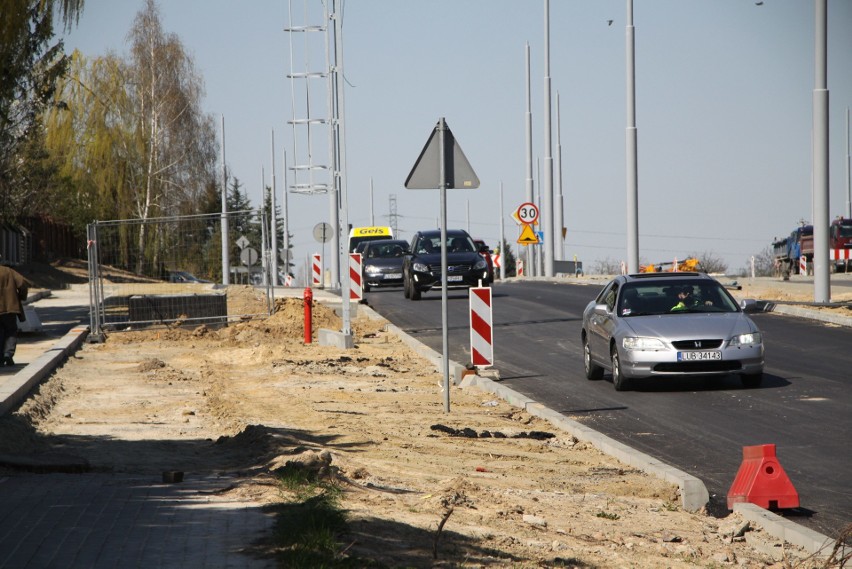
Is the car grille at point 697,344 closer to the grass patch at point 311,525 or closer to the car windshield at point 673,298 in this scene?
the car windshield at point 673,298

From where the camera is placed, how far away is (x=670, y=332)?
49.8 ft

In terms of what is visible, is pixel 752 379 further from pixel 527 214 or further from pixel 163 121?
pixel 163 121

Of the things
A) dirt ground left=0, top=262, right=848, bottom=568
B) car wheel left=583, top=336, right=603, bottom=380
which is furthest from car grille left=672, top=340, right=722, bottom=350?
dirt ground left=0, top=262, right=848, bottom=568

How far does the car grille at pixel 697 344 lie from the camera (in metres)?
15.0

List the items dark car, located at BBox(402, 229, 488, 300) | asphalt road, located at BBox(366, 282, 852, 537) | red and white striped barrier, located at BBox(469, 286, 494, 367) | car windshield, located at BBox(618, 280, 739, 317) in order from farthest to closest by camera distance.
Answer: dark car, located at BBox(402, 229, 488, 300)
car windshield, located at BBox(618, 280, 739, 317)
red and white striped barrier, located at BBox(469, 286, 494, 367)
asphalt road, located at BBox(366, 282, 852, 537)

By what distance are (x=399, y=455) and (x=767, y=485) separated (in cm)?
320

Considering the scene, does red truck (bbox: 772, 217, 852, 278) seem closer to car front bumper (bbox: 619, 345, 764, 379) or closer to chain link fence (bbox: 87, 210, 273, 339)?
chain link fence (bbox: 87, 210, 273, 339)

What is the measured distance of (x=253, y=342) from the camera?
24125 mm

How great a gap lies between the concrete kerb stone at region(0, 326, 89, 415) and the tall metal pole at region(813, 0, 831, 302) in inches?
635

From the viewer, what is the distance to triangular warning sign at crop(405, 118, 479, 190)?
13195 mm

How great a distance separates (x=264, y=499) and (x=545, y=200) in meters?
45.0

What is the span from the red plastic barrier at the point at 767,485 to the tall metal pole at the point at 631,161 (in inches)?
1203

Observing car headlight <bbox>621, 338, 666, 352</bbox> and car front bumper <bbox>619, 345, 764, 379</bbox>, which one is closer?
car front bumper <bbox>619, 345, 764, 379</bbox>

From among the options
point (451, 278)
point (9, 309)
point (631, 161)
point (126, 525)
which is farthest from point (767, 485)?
point (631, 161)
